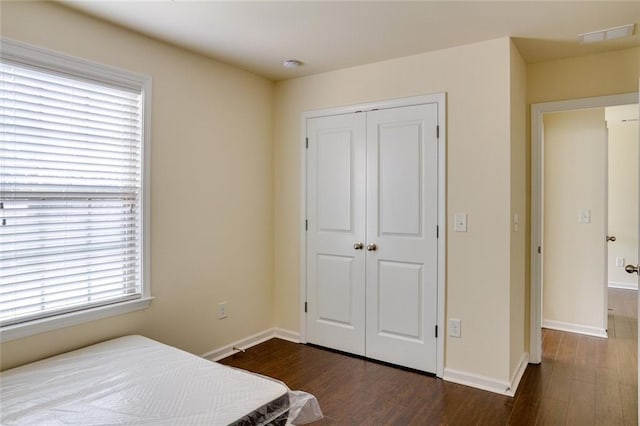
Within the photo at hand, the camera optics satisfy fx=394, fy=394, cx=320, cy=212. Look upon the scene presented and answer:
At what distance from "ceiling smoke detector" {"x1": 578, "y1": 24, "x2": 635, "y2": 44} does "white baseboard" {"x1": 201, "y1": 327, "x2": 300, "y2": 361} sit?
10.6 feet

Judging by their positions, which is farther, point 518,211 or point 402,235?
point 402,235

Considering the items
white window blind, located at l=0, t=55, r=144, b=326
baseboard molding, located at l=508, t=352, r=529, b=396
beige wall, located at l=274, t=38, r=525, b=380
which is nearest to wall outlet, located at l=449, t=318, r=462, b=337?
beige wall, located at l=274, t=38, r=525, b=380

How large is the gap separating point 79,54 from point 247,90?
141cm

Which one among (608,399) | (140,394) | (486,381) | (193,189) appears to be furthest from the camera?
(193,189)

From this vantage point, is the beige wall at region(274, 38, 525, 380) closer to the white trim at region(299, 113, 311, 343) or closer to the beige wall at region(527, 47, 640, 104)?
the beige wall at region(527, 47, 640, 104)

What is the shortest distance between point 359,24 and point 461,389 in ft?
8.36

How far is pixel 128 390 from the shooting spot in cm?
185

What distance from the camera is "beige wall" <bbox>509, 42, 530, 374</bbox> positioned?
9.02 ft

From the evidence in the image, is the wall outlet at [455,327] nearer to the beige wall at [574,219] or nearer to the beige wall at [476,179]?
the beige wall at [476,179]

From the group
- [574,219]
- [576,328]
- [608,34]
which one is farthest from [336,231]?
[576,328]

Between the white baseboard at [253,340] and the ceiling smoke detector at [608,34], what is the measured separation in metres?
3.22

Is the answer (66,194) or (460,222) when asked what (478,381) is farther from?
(66,194)

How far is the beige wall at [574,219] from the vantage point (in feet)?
12.6

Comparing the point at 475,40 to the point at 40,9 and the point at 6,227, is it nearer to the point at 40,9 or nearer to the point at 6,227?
the point at 40,9
